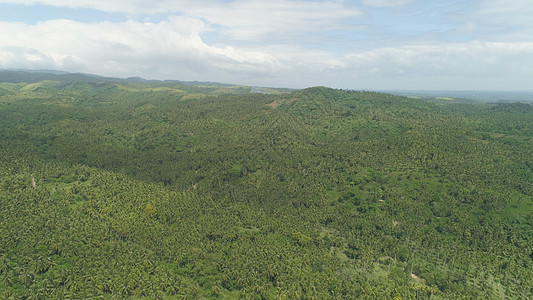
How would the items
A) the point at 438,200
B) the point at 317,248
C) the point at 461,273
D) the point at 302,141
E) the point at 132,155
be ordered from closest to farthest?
the point at 461,273
the point at 317,248
the point at 438,200
the point at 132,155
the point at 302,141

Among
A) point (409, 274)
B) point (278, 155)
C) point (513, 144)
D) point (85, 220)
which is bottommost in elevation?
point (409, 274)

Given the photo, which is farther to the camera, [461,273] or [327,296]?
[461,273]

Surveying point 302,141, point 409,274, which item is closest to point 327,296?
point 409,274

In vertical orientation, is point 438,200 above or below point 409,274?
above

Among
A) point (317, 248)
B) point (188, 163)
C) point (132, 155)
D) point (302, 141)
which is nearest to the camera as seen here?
point (317, 248)

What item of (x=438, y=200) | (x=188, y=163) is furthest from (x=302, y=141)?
(x=438, y=200)

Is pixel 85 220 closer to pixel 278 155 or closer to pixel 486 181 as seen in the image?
pixel 278 155
